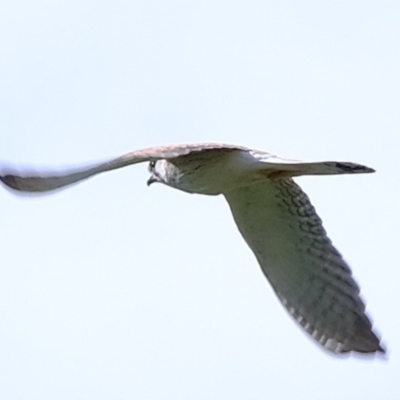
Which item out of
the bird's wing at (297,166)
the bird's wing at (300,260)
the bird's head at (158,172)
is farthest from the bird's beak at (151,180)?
the bird's wing at (297,166)

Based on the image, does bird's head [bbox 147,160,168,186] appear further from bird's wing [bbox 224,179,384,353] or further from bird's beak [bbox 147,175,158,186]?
bird's wing [bbox 224,179,384,353]

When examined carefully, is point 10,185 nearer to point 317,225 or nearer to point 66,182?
point 66,182

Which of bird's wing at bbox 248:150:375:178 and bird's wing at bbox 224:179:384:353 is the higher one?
bird's wing at bbox 248:150:375:178

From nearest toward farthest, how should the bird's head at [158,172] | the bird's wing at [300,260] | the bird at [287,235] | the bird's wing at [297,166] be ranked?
the bird's wing at [297,166]
the bird at [287,235]
the bird's head at [158,172]
the bird's wing at [300,260]

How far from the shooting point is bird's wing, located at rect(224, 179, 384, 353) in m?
11.3

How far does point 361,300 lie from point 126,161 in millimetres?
3228

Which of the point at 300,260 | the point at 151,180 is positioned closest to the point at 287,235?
the point at 300,260

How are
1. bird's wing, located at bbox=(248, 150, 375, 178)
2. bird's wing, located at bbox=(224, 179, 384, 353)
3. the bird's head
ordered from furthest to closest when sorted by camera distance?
bird's wing, located at bbox=(224, 179, 384, 353) < the bird's head < bird's wing, located at bbox=(248, 150, 375, 178)

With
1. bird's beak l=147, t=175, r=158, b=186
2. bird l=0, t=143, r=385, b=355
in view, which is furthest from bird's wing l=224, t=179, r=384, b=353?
bird's beak l=147, t=175, r=158, b=186

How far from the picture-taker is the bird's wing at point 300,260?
11.3 m

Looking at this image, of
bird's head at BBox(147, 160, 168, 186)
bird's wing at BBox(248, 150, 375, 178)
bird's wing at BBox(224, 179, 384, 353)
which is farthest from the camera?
bird's wing at BBox(224, 179, 384, 353)

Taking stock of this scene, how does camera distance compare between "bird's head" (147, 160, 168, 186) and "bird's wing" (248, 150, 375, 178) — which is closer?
"bird's wing" (248, 150, 375, 178)

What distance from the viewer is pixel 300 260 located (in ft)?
38.2

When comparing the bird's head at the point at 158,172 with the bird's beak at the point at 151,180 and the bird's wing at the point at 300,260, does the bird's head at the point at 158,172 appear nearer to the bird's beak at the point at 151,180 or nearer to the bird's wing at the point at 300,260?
the bird's beak at the point at 151,180
